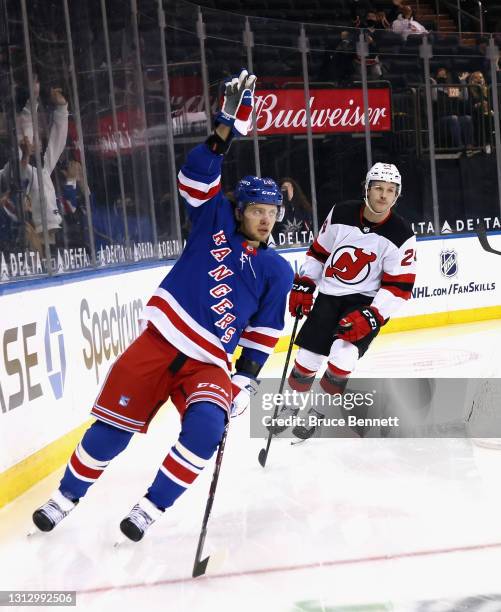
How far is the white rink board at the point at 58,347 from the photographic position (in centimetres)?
368

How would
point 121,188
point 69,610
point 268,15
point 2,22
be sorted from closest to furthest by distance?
point 69,610 → point 2,22 → point 121,188 → point 268,15

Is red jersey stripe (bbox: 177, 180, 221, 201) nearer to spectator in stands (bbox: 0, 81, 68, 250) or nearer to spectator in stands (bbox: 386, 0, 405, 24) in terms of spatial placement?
spectator in stands (bbox: 0, 81, 68, 250)

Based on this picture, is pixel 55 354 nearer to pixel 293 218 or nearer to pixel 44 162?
pixel 44 162

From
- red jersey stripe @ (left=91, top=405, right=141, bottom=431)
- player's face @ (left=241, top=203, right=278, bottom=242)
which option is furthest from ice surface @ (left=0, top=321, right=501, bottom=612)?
player's face @ (left=241, top=203, right=278, bottom=242)

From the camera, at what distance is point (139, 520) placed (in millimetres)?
2982

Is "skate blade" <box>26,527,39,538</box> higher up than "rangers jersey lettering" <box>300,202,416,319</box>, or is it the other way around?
"rangers jersey lettering" <box>300,202,416,319</box>

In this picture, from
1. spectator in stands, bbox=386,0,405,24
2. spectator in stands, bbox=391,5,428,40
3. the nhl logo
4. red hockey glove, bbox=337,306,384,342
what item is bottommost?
the nhl logo

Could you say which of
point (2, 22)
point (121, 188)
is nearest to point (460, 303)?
point (121, 188)

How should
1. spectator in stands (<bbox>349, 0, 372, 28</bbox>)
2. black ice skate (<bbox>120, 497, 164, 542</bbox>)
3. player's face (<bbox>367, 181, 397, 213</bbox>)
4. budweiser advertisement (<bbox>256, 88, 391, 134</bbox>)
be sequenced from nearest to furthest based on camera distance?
1. black ice skate (<bbox>120, 497, 164, 542</bbox>)
2. player's face (<bbox>367, 181, 397, 213</bbox>)
3. budweiser advertisement (<bbox>256, 88, 391, 134</bbox>)
4. spectator in stands (<bbox>349, 0, 372, 28</bbox>)

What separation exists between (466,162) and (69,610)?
8.02 m

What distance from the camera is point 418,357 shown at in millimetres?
7242

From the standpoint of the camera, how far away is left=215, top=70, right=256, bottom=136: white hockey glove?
10.0 feet

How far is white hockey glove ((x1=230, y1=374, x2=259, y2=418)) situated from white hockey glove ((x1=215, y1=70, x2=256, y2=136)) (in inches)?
31.4

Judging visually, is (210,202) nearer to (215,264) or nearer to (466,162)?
(215,264)
